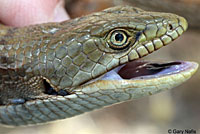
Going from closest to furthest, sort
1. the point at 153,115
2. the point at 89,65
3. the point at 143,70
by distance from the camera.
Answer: the point at 89,65
the point at 143,70
the point at 153,115

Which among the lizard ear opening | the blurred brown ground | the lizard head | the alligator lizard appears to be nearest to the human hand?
the alligator lizard

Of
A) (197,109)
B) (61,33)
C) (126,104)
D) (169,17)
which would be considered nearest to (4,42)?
(61,33)

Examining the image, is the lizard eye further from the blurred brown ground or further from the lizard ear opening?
the blurred brown ground

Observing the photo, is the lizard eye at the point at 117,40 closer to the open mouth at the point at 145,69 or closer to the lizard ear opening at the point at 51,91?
the open mouth at the point at 145,69

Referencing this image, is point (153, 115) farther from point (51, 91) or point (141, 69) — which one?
point (51, 91)

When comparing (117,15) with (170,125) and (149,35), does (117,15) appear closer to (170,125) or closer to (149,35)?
(149,35)

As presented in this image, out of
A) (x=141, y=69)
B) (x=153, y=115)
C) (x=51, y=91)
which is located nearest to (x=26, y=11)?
(x=51, y=91)
